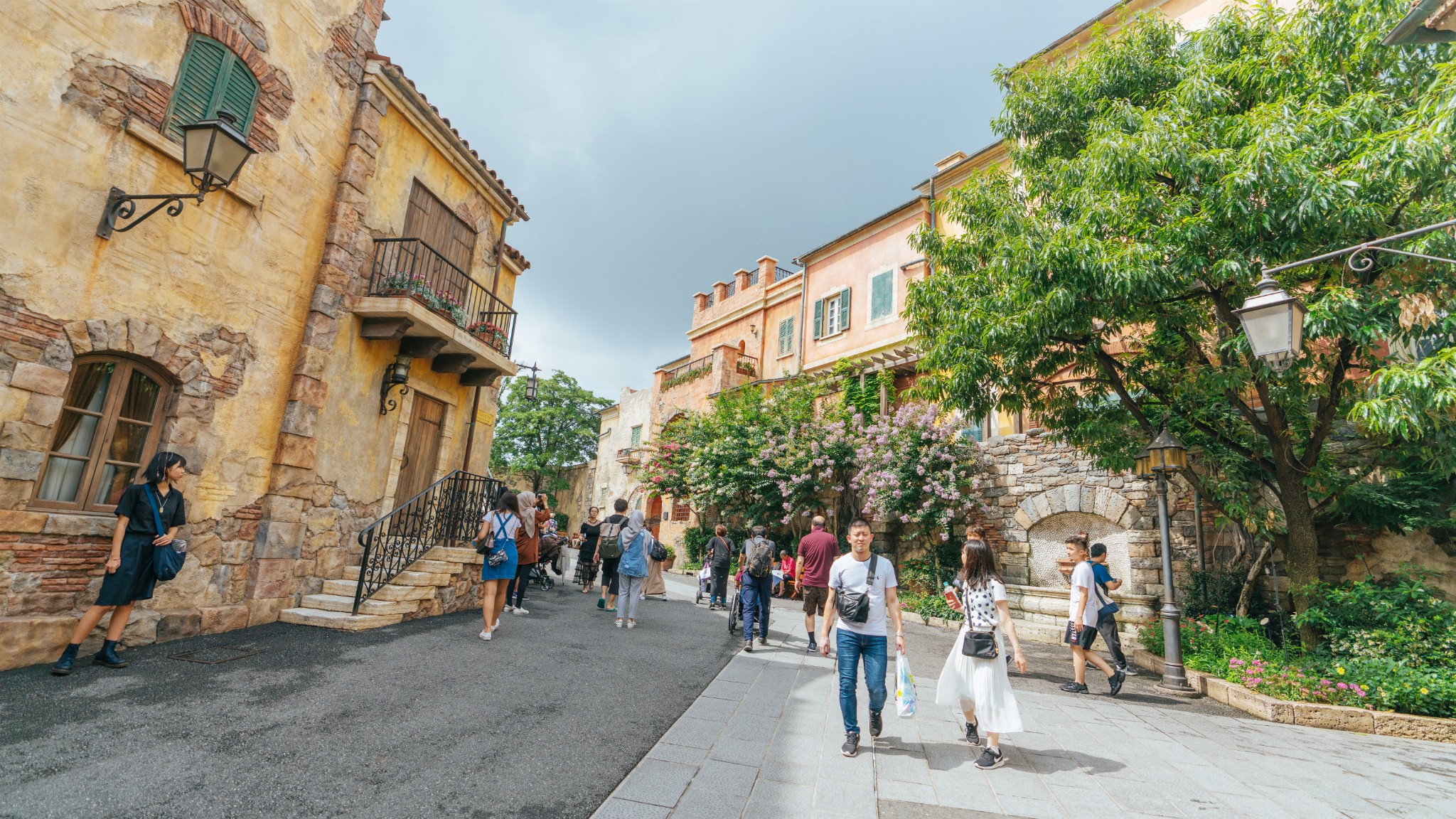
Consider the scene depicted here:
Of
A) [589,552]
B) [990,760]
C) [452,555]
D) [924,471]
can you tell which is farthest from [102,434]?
[924,471]

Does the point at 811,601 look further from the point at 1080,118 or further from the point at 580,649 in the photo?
the point at 1080,118

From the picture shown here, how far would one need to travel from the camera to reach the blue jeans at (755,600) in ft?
26.0

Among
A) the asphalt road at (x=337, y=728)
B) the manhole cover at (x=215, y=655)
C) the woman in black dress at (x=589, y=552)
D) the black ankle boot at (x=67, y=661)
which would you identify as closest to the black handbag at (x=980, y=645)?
the asphalt road at (x=337, y=728)

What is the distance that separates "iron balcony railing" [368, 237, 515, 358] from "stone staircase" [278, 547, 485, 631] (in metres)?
3.43

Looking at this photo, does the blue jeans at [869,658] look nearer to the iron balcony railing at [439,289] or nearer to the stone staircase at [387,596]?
the stone staircase at [387,596]

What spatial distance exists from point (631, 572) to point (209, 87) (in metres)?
7.11

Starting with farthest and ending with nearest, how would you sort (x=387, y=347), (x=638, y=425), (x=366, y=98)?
1. (x=638, y=425)
2. (x=387, y=347)
3. (x=366, y=98)

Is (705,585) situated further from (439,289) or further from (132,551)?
(132,551)

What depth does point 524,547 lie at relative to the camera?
336 inches

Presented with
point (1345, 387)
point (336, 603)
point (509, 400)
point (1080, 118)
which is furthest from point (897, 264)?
point (509, 400)

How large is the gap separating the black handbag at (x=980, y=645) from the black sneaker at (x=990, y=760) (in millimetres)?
588

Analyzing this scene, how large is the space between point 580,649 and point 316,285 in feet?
17.9

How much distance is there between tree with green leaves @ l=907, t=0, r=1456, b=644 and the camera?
5.88m

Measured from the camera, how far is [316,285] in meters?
7.52
